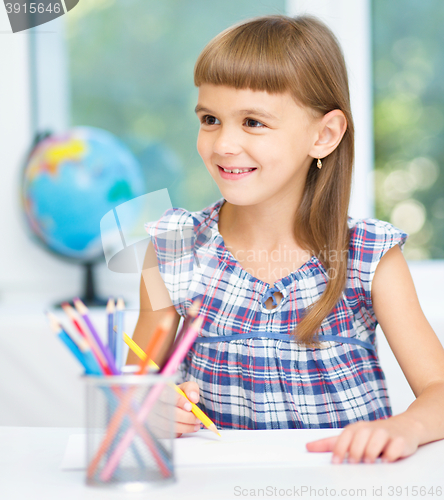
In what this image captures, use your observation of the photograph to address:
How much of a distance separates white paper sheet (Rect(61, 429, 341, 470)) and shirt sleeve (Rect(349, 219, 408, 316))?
0.28 m

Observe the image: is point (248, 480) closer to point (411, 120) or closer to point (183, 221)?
point (183, 221)

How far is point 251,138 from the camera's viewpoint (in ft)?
2.41

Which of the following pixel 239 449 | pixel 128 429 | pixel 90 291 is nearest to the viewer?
pixel 128 429

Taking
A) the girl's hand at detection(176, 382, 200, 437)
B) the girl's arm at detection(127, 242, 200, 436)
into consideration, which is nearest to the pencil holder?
the girl's hand at detection(176, 382, 200, 437)

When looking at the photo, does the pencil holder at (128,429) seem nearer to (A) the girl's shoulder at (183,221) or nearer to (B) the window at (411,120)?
(A) the girl's shoulder at (183,221)

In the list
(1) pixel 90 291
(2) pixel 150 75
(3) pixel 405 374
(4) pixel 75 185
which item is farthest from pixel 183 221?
(2) pixel 150 75

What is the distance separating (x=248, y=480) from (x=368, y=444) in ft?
0.35

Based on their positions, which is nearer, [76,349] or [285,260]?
[76,349]

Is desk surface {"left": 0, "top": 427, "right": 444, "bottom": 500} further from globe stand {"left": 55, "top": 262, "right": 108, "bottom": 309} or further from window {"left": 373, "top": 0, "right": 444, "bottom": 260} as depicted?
window {"left": 373, "top": 0, "right": 444, "bottom": 260}

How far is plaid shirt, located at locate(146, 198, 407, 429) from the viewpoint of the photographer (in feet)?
2.56

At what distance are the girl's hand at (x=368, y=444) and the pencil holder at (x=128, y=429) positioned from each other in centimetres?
15

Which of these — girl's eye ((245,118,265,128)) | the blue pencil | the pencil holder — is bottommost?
the pencil holder

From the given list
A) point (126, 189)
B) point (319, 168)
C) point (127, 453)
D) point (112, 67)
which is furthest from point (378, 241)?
point (112, 67)

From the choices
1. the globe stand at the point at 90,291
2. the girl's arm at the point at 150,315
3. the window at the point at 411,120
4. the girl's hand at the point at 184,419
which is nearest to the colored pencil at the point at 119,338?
the girl's hand at the point at 184,419
